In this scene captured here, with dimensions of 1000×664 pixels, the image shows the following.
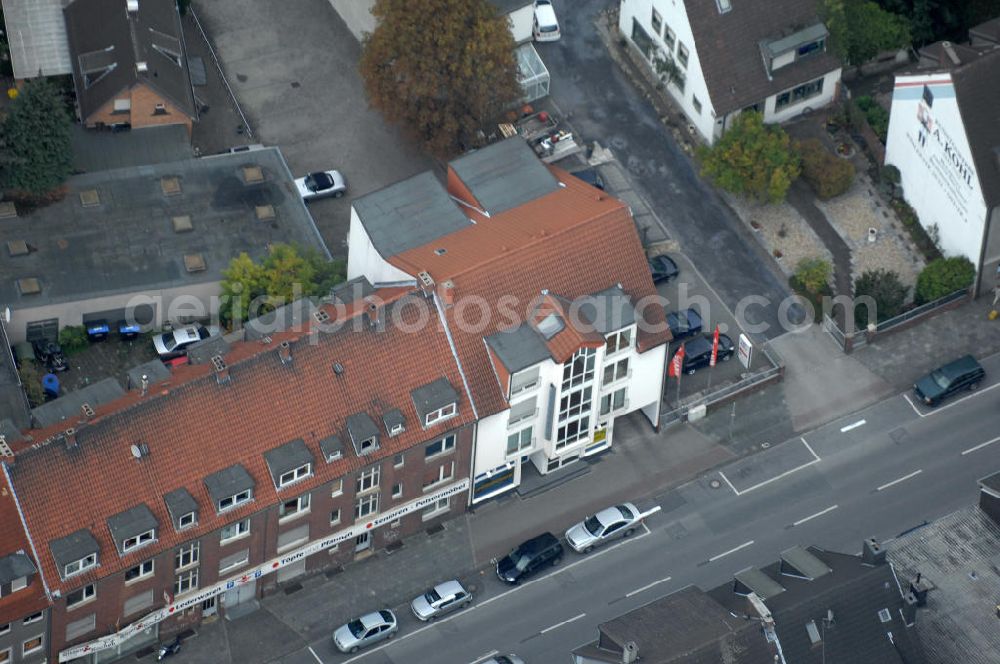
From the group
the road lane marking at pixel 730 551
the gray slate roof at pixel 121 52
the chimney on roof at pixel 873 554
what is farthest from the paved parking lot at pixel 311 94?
the chimney on roof at pixel 873 554

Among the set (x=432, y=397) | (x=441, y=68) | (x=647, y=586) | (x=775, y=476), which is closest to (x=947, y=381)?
(x=775, y=476)

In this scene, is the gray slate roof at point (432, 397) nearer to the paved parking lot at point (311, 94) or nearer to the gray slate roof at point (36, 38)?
the paved parking lot at point (311, 94)

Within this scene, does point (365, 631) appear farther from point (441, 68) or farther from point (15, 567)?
point (441, 68)

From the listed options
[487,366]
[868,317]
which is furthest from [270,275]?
[868,317]

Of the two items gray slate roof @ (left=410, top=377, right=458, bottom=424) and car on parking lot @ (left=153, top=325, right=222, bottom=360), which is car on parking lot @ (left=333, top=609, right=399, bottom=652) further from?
car on parking lot @ (left=153, top=325, right=222, bottom=360)

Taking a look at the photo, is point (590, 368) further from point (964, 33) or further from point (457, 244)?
point (964, 33)

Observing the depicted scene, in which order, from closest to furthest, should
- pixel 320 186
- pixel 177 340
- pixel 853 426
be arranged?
1. pixel 853 426
2. pixel 177 340
3. pixel 320 186
